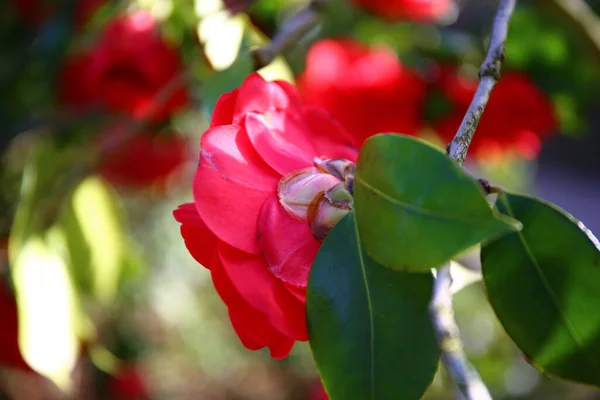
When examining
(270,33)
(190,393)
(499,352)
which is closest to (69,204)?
(270,33)

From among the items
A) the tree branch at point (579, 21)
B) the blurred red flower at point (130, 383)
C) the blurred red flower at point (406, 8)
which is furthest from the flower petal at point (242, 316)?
the blurred red flower at point (130, 383)

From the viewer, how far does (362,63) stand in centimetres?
76

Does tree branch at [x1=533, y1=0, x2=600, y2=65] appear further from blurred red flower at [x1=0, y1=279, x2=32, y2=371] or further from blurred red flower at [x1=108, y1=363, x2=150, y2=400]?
blurred red flower at [x1=108, y1=363, x2=150, y2=400]

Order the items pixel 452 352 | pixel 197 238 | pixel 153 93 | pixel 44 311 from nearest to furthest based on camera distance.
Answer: pixel 452 352 < pixel 197 238 < pixel 44 311 < pixel 153 93

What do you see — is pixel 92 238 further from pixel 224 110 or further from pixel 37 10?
pixel 224 110

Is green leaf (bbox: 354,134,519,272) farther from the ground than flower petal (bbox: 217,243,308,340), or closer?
farther from the ground

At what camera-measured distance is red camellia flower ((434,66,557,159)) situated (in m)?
0.79

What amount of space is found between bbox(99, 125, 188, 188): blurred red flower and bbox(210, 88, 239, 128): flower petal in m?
0.66

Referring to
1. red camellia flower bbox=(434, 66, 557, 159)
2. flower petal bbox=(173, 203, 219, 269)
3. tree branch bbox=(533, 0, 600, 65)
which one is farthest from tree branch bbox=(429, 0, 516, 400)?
red camellia flower bbox=(434, 66, 557, 159)

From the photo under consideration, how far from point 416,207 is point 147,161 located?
35.0 inches

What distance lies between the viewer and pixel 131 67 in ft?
2.34

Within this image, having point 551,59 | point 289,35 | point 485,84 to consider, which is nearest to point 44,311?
point 289,35

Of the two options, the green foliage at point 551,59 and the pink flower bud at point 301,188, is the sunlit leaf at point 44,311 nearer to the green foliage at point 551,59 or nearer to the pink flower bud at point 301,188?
the pink flower bud at point 301,188

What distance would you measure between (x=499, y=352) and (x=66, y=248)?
64.3 inches
